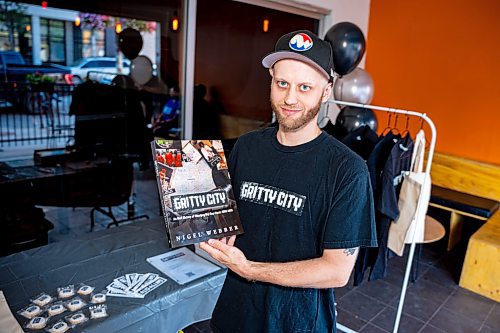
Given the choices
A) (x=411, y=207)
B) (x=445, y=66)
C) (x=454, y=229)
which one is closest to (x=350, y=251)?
(x=411, y=207)

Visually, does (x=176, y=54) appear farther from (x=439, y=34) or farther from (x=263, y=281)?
(x=439, y=34)

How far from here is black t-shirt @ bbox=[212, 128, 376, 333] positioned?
117 cm

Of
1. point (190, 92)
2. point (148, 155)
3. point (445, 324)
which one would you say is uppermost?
point (190, 92)

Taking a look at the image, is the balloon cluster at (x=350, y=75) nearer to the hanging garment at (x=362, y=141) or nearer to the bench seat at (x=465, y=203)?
the hanging garment at (x=362, y=141)

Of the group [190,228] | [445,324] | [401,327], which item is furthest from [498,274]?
[190,228]

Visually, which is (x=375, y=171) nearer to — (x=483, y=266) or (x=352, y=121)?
(x=352, y=121)

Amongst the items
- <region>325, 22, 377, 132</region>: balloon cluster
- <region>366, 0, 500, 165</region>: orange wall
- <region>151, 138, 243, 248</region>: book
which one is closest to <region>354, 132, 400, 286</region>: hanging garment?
<region>325, 22, 377, 132</region>: balloon cluster

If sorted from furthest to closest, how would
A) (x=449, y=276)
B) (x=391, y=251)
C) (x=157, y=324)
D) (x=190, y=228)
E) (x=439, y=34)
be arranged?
(x=439, y=34), (x=449, y=276), (x=391, y=251), (x=157, y=324), (x=190, y=228)

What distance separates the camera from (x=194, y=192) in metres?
1.23

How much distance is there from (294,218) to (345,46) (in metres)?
2.03

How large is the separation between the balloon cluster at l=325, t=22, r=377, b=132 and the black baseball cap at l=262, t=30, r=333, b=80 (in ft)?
5.47

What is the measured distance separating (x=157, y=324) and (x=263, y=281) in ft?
2.57

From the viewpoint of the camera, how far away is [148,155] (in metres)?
3.77

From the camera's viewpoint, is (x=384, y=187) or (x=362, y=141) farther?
(x=362, y=141)
